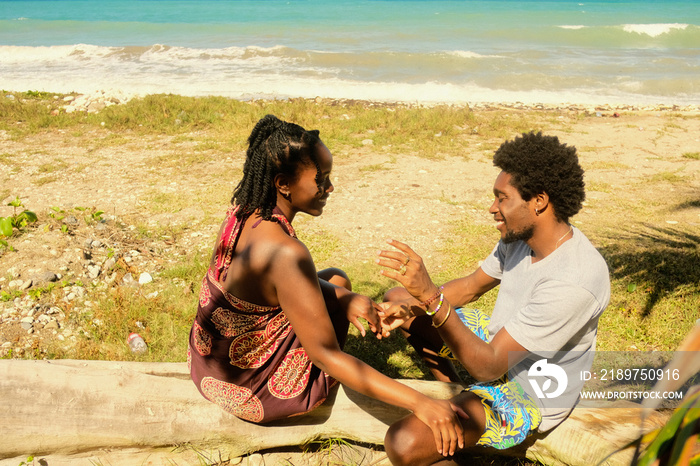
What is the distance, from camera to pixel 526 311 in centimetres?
238

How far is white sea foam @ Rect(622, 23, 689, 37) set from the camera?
2910 cm

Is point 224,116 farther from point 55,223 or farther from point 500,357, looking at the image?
point 500,357

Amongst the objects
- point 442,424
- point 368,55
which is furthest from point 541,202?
point 368,55

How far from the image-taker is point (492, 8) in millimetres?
43750

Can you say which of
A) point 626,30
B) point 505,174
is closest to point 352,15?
point 626,30

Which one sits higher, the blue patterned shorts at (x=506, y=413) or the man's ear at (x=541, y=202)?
the man's ear at (x=541, y=202)

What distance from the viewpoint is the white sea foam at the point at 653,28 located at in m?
29.1

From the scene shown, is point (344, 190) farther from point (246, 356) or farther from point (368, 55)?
point (368, 55)

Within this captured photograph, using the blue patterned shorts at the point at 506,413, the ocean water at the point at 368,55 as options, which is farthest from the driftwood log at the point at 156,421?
the ocean water at the point at 368,55

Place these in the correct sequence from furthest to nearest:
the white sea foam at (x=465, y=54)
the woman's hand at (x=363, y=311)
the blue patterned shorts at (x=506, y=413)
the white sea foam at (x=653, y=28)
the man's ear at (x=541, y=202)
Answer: the white sea foam at (x=653, y=28) < the white sea foam at (x=465, y=54) < the woman's hand at (x=363, y=311) < the man's ear at (x=541, y=202) < the blue patterned shorts at (x=506, y=413)

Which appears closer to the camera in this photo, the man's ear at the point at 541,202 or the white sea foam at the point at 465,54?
the man's ear at the point at 541,202

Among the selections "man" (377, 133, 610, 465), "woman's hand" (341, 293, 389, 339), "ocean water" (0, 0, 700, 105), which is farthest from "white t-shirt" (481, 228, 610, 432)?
"ocean water" (0, 0, 700, 105)

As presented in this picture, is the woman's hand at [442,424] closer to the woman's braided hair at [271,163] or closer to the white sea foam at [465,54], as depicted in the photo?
the woman's braided hair at [271,163]

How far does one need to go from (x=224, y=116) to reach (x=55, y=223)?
4587mm
